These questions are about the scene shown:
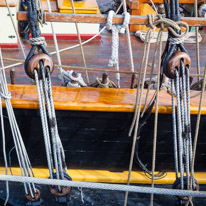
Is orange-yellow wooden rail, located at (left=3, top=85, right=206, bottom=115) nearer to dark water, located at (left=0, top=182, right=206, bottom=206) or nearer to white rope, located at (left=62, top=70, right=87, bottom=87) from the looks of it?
white rope, located at (left=62, top=70, right=87, bottom=87)

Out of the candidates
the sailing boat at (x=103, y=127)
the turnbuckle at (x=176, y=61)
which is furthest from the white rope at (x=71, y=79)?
the turnbuckle at (x=176, y=61)

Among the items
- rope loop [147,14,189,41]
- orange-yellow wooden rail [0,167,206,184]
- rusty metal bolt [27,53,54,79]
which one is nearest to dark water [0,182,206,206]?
orange-yellow wooden rail [0,167,206,184]

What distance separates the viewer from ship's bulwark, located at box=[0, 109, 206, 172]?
1924mm

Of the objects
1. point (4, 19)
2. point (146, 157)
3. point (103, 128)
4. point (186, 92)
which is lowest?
point (146, 157)

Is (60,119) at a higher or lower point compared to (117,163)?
higher

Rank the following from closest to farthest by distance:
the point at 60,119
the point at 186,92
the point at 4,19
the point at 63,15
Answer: the point at 63,15 → the point at 186,92 → the point at 60,119 → the point at 4,19

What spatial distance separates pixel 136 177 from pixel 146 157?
0.51 ft

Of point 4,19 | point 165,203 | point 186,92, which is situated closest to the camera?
point 186,92

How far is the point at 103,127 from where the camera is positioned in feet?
6.46

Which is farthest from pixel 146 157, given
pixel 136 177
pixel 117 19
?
pixel 117 19

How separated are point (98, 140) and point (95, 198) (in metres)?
0.40

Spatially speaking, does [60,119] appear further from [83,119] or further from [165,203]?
[165,203]

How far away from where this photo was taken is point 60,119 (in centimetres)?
193

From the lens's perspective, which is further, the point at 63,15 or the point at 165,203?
the point at 165,203
